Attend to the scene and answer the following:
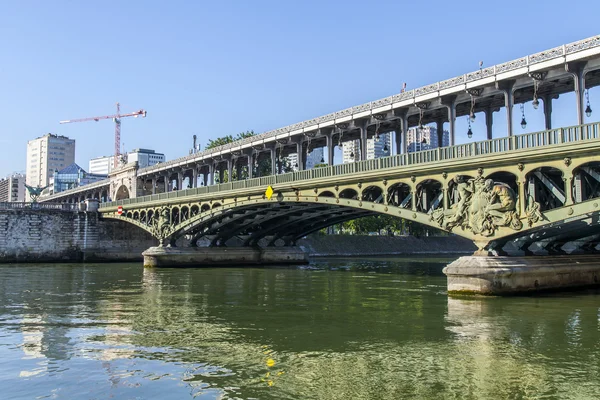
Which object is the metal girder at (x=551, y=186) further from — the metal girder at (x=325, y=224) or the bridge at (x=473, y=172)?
the metal girder at (x=325, y=224)

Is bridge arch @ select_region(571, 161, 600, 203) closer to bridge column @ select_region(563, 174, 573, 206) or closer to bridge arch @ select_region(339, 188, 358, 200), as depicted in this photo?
bridge column @ select_region(563, 174, 573, 206)

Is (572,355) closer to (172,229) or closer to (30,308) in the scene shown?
(30,308)

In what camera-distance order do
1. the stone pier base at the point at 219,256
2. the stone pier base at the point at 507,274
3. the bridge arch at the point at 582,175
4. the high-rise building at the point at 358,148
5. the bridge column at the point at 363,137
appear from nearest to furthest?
the bridge arch at the point at 582,175
the stone pier base at the point at 507,274
the bridge column at the point at 363,137
the high-rise building at the point at 358,148
the stone pier base at the point at 219,256

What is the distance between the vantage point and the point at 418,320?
853 inches

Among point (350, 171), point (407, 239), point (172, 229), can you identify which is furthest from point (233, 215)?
point (407, 239)

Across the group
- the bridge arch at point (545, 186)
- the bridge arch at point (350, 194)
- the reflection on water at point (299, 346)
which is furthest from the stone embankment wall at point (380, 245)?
the reflection on water at point (299, 346)

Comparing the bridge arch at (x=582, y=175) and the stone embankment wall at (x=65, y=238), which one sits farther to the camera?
the stone embankment wall at (x=65, y=238)

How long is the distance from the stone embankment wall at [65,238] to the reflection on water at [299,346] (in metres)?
42.5

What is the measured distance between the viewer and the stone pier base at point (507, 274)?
27.4m

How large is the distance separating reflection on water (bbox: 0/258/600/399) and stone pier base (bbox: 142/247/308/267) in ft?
94.2

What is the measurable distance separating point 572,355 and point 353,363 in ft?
19.2

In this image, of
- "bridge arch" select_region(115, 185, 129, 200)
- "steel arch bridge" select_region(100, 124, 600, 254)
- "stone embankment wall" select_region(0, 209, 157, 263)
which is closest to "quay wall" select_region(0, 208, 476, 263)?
"stone embankment wall" select_region(0, 209, 157, 263)

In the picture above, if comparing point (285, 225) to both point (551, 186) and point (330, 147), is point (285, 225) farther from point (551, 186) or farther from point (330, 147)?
point (551, 186)

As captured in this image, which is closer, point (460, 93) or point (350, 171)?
point (460, 93)
